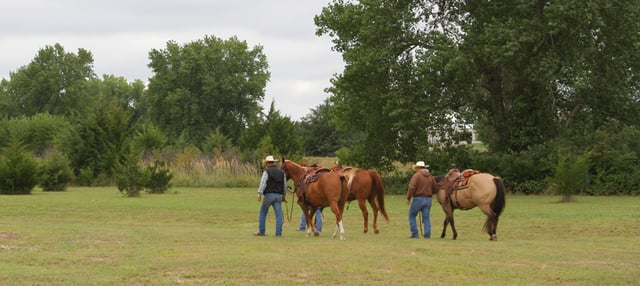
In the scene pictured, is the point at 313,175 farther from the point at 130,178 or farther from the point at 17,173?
the point at 17,173

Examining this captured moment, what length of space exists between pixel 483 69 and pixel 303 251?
2674cm

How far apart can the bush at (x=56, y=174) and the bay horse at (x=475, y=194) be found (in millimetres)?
29456

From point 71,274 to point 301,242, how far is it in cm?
633

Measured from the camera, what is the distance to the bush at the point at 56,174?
4538 centimetres

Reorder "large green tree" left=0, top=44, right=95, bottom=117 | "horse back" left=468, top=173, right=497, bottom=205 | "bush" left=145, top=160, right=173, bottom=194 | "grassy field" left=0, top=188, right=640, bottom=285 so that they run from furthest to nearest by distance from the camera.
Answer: "large green tree" left=0, top=44, right=95, bottom=117 → "bush" left=145, top=160, right=173, bottom=194 → "horse back" left=468, top=173, right=497, bottom=205 → "grassy field" left=0, top=188, right=640, bottom=285

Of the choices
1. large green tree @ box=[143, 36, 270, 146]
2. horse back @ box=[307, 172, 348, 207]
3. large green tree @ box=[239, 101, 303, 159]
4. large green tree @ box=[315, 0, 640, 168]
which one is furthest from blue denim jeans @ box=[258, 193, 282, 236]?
large green tree @ box=[143, 36, 270, 146]

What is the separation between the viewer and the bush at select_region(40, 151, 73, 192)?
4538 cm

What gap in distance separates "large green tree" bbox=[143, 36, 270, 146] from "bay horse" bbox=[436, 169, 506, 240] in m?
78.4

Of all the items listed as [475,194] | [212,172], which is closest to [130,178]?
[212,172]

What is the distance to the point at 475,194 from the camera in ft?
63.9

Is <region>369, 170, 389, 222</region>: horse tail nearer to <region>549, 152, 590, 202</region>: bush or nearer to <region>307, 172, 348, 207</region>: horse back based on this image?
<region>307, 172, 348, 207</region>: horse back

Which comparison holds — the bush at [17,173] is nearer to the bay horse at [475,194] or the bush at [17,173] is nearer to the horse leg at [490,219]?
the bay horse at [475,194]

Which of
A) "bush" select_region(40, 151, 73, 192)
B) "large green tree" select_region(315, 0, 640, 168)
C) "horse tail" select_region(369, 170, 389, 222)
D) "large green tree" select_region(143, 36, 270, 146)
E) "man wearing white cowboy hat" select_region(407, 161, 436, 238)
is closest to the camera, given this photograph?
"man wearing white cowboy hat" select_region(407, 161, 436, 238)

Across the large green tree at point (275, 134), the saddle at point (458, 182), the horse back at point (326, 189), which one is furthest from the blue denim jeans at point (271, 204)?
the large green tree at point (275, 134)
